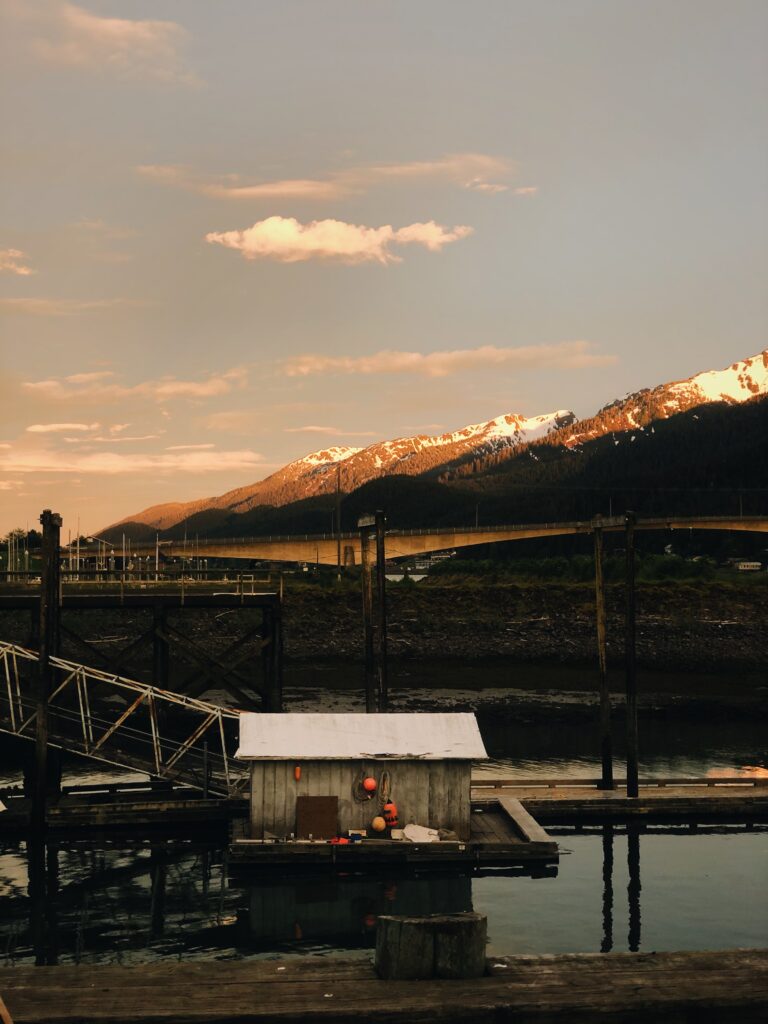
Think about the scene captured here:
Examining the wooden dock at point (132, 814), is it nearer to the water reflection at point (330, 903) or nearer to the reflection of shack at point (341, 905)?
the water reflection at point (330, 903)

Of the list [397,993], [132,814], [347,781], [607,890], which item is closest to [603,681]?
[607,890]

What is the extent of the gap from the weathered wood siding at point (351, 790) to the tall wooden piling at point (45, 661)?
22.3 ft

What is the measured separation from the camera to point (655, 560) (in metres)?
120

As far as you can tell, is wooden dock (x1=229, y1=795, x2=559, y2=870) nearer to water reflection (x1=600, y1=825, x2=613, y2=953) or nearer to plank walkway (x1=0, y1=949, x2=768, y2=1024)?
water reflection (x1=600, y1=825, x2=613, y2=953)

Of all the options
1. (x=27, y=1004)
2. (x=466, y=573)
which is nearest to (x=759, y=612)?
(x=466, y=573)

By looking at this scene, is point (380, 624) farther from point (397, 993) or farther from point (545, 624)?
point (545, 624)

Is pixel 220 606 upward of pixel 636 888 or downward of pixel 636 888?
upward

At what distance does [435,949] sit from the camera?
1670 centimetres

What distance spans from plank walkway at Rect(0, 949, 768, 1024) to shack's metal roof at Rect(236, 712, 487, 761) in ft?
38.9

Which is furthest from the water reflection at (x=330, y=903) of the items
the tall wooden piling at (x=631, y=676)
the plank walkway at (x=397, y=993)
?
the plank walkway at (x=397, y=993)

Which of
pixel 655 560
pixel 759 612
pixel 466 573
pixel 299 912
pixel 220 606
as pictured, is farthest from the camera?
pixel 466 573

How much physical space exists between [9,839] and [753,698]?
47.1m

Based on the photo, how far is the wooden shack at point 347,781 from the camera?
96.9 ft

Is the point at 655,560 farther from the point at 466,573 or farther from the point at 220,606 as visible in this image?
the point at 220,606
